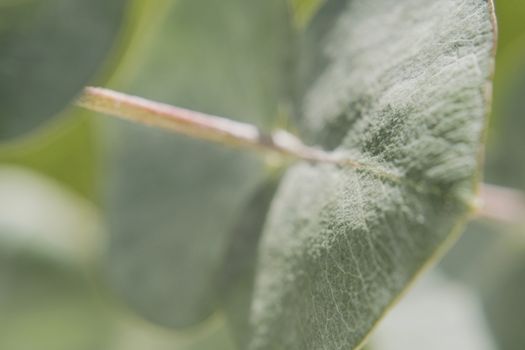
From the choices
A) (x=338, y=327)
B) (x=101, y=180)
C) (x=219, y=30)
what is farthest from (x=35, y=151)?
(x=338, y=327)

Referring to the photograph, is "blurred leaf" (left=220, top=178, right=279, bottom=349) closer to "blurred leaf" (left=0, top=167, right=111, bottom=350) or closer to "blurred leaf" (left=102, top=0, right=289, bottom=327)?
"blurred leaf" (left=102, top=0, right=289, bottom=327)

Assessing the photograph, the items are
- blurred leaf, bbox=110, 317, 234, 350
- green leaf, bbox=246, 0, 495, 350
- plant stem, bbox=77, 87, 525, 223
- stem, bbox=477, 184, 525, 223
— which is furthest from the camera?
blurred leaf, bbox=110, 317, 234, 350

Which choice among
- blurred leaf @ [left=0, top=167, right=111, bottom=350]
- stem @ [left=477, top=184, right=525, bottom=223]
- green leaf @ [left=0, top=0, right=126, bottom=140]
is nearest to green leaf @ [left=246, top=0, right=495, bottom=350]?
green leaf @ [left=0, top=0, right=126, bottom=140]

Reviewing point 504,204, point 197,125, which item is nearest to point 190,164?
point 197,125

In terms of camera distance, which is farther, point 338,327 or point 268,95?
point 268,95

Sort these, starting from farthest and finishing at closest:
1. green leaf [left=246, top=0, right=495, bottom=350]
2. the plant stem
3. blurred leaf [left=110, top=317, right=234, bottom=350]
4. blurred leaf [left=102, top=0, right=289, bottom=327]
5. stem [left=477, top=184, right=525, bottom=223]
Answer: blurred leaf [left=110, top=317, right=234, bottom=350]
stem [left=477, top=184, right=525, bottom=223]
blurred leaf [left=102, top=0, right=289, bottom=327]
the plant stem
green leaf [left=246, top=0, right=495, bottom=350]

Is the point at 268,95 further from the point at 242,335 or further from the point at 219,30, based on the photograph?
the point at 242,335
